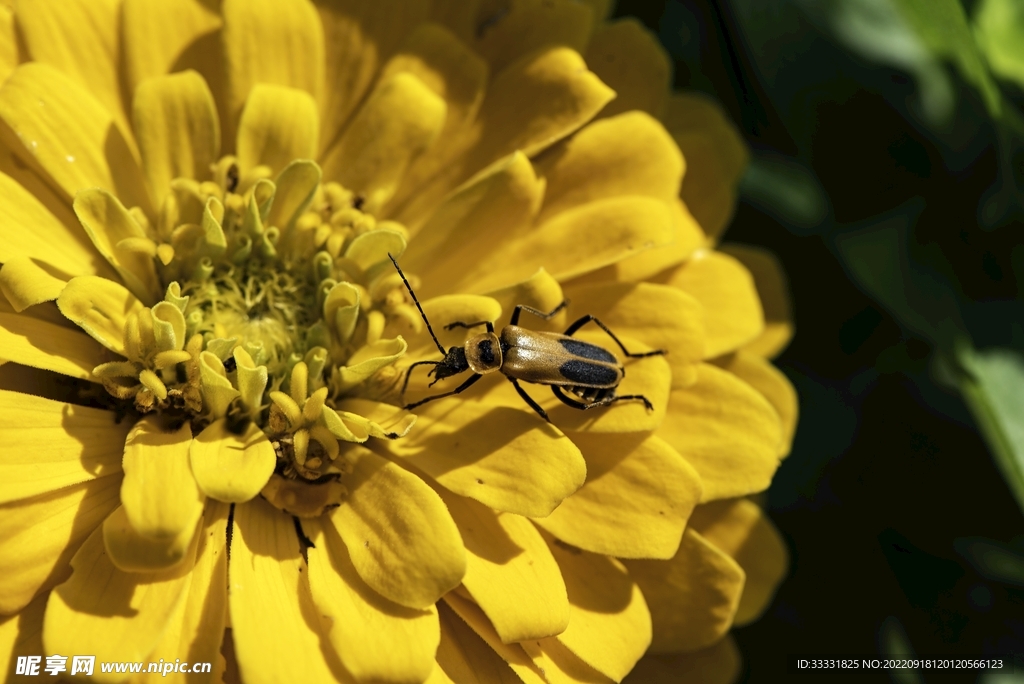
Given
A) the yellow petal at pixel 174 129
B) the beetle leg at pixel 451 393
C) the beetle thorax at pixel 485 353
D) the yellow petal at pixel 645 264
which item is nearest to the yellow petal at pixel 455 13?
the yellow petal at pixel 174 129

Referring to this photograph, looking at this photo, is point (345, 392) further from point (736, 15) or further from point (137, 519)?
point (736, 15)

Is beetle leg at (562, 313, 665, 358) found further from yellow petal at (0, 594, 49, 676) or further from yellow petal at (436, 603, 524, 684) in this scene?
yellow petal at (0, 594, 49, 676)

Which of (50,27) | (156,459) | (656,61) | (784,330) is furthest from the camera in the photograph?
(784,330)

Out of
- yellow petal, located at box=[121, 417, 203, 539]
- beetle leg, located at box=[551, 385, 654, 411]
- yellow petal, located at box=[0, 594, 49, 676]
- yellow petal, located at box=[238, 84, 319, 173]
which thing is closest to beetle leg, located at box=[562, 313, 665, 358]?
beetle leg, located at box=[551, 385, 654, 411]

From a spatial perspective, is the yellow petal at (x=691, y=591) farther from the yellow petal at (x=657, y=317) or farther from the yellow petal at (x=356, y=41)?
the yellow petal at (x=356, y=41)

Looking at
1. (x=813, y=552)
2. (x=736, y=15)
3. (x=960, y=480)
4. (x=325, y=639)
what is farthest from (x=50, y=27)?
(x=960, y=480)

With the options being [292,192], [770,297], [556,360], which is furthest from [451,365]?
[770,297]
